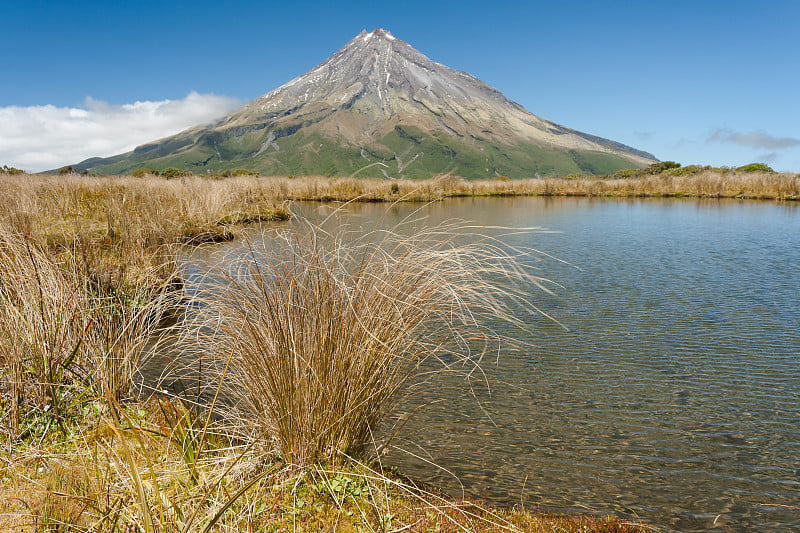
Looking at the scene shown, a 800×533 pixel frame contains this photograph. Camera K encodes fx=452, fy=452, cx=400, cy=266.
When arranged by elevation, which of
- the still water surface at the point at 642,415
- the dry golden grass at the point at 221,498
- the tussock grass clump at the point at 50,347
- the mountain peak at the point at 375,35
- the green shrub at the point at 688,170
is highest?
the mountain peak at the point at 375,35

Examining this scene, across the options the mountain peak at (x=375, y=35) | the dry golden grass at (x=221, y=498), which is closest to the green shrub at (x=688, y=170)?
the dry golden grass at (x=221, y=498)

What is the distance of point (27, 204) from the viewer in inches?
293

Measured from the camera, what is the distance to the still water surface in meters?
2.96

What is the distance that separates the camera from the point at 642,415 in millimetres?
3988

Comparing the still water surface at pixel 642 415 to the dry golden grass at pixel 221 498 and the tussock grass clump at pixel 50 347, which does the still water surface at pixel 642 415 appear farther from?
the tussock grass clump at pixel 50 347

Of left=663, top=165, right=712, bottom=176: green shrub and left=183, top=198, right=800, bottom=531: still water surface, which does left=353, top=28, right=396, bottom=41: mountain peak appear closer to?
left=663, top=165, right=712, bottom=176: green shrub

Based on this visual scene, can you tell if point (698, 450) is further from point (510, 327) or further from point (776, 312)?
point (776, 312)

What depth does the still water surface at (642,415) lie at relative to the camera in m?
Answer: 2.96

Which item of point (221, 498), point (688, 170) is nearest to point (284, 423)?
point (221, 498)

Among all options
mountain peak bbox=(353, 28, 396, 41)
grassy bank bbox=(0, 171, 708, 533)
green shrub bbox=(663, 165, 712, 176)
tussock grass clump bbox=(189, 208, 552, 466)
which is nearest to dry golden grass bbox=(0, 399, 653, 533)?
grassy bank bbox=(0, 171, 708, 533)

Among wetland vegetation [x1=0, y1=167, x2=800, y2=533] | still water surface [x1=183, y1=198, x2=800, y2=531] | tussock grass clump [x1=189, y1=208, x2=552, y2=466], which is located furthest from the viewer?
A: still water surface [x1=183, y1=198, x2=800, y2=531]

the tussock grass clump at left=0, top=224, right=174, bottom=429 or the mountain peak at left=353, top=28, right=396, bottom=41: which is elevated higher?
the mountain peak at left=353, top=28, right=396, bottom=41

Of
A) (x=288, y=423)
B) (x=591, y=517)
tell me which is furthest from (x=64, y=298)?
(x=591, y=517)

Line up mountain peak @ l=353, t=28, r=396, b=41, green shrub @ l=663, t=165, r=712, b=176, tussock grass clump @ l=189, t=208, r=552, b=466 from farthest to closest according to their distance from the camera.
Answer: mountain peak @ l=353, t=28, r=396, b=41 < green shrub @ l=663, t=165, r=712, b=176 < tussock grass clump @ l=189, t=208, r=552, b=466
